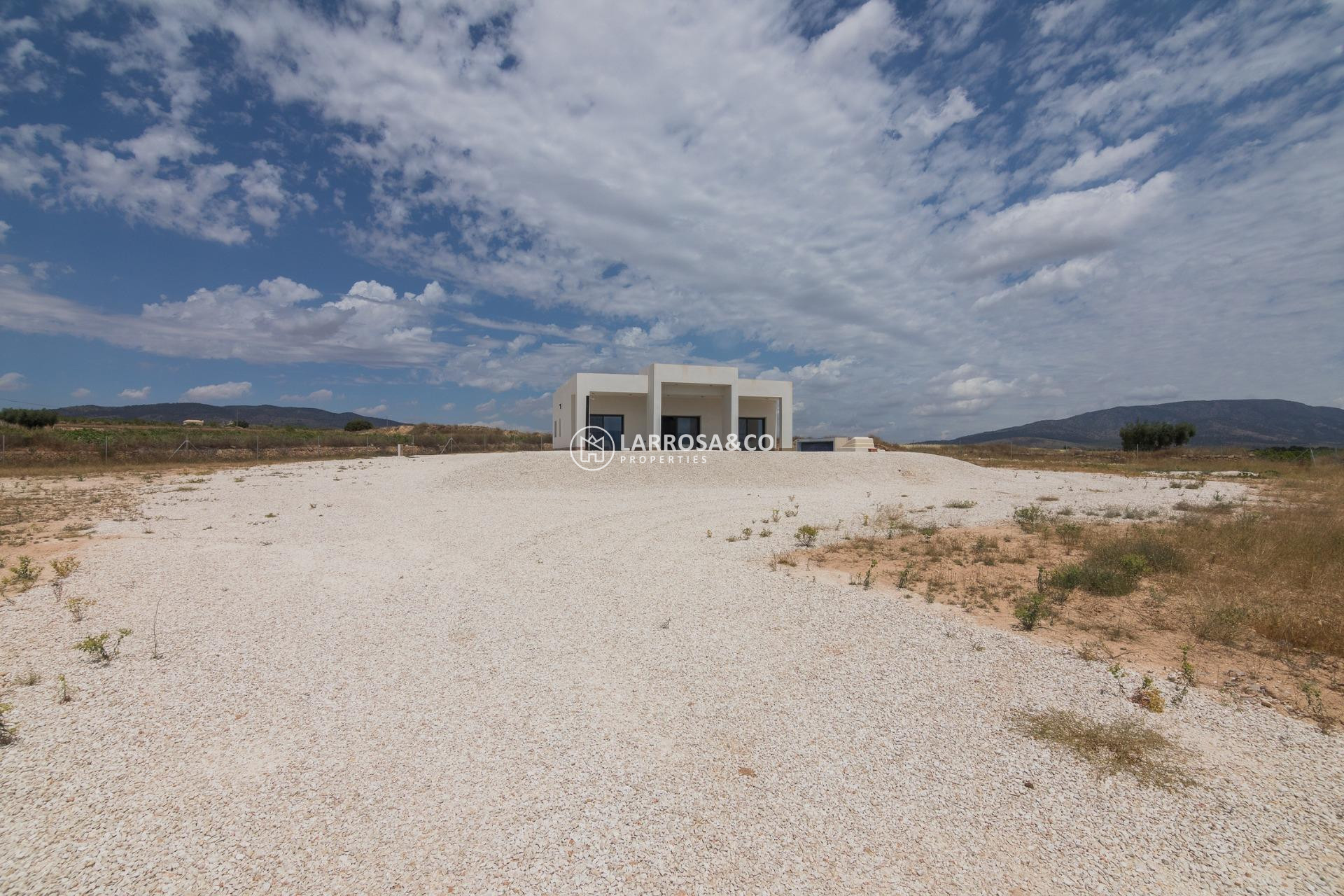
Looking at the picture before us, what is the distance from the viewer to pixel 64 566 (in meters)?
6.66

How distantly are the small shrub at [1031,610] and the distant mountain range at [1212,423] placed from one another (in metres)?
126

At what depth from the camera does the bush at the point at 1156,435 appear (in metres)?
49.9

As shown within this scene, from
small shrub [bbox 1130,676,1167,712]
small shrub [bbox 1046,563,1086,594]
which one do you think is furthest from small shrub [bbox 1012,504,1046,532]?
small shrub [bbox 1130,676,1167,712]

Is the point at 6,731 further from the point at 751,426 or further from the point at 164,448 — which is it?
the point at 164,448

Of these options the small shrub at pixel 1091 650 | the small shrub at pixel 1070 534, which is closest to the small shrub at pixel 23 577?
the small shrub at pixel 1091 650

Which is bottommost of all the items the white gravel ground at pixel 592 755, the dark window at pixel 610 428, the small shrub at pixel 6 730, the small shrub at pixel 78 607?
the white gravel ground at pixel 592 755

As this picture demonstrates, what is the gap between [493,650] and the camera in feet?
17.0

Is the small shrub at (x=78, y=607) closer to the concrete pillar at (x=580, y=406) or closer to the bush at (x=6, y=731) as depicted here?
the bush at (x=6, y=731)

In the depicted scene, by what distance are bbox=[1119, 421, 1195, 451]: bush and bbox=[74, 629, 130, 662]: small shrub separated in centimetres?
6214

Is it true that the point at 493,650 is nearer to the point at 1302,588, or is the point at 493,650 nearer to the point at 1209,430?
the point at 1302,588

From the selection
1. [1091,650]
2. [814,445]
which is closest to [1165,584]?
[1091,650]

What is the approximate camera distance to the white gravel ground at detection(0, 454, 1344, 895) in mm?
2604

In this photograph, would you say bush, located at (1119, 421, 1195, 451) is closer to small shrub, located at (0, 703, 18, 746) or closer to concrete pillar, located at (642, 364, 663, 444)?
concrete pillar, located at (642, 364, 663, 444)

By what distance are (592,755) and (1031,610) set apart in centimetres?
464
